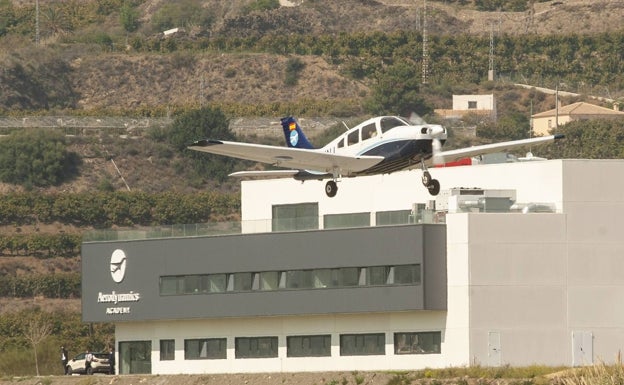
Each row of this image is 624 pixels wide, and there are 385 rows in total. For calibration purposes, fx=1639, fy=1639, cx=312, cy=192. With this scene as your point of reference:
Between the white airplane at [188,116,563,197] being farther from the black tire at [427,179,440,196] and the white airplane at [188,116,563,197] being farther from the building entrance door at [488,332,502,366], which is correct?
the building entrance door at [488,332,502,366]

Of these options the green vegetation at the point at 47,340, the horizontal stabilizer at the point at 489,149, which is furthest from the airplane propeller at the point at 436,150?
the green vegetation at the point at 47,340

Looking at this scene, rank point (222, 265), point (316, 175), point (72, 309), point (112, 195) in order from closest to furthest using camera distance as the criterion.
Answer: point (316, 175)
point (222, 265)
point (72, 309)
point (112, 195)

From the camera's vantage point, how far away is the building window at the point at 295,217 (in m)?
89.4

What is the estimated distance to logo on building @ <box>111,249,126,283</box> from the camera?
95.0 m

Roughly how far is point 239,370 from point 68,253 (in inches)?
2506

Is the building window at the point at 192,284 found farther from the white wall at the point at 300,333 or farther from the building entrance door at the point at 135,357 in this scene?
the building entrance door at the point at 135,357

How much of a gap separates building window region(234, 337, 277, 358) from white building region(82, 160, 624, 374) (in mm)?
77

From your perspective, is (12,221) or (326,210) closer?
(326,210)

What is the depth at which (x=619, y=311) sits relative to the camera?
8425 cm

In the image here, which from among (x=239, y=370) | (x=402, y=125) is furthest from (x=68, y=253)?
(x=402, y=125)

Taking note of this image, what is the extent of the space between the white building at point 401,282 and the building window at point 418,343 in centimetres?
8

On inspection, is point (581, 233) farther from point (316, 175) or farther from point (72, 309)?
point (72, 309)

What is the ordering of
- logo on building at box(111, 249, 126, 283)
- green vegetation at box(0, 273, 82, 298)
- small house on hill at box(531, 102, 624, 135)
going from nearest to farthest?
1. logo on building at box(111, 249, 126, 283)
2. green vegetation at box(0, 273, 82, 298)
3. small house on hill at box(531, 102, 624, 135)

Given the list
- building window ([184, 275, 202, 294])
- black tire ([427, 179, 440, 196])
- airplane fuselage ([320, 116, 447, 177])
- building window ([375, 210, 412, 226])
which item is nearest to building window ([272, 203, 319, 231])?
building window ([375, 210, 412, 226])
